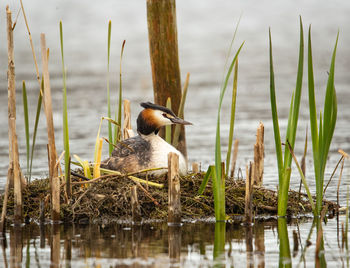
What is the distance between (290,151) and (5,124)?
9249mm

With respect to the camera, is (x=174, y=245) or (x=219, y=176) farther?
(x=219, y=176)

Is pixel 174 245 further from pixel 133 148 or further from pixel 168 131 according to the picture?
pixel 168 131

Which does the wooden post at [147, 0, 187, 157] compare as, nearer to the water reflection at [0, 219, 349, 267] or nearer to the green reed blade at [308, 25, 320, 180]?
the water reflection at [0, 219, 349, 267]

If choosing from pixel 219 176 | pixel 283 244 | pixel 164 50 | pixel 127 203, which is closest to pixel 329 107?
pixel 219 176

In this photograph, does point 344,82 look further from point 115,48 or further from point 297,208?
point 297,208

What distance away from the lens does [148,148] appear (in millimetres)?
7027

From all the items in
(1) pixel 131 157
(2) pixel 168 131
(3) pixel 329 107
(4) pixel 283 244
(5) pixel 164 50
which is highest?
(5) pixel 164 50

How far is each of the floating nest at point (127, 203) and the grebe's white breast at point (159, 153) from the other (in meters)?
0.20

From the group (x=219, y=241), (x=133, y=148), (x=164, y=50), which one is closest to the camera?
(x=219, y=241)

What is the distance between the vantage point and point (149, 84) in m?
17.7

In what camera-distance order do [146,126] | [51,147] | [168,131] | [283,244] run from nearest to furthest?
[283,244], [51,147], [146,126], [168,131]

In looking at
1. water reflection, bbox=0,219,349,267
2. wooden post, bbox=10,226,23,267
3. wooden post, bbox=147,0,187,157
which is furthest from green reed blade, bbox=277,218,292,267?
wooden post, bbox=147,0,187,157

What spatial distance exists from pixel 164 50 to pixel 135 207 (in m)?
2.46

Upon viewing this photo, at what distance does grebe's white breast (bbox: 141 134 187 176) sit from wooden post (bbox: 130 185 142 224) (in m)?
0.79
